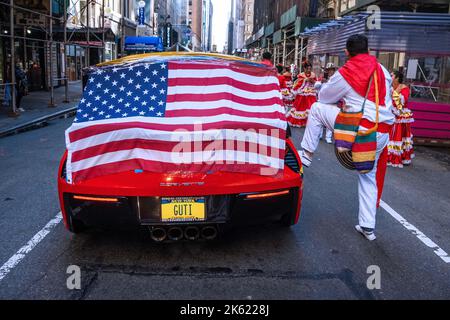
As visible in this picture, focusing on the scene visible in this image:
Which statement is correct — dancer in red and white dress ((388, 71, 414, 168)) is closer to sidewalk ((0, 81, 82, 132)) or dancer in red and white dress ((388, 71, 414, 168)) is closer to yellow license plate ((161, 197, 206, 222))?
yellow license plate ((161, 197, 206, 222))

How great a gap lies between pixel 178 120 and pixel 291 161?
41.3 inches

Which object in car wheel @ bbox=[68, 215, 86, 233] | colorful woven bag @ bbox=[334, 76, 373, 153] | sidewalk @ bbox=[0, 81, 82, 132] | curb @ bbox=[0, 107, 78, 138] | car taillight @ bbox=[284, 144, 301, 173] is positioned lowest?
curb @ bbox=[0, 107, 78, 138]

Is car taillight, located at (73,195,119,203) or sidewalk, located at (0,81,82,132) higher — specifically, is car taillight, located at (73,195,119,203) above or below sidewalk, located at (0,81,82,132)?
above

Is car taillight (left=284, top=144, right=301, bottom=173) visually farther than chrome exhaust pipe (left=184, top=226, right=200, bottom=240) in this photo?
Yes

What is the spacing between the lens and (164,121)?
12.3ft

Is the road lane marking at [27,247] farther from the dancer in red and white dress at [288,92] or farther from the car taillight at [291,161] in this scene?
the dancer in red and white dress at [288,92]

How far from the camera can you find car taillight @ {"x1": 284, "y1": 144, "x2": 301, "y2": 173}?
404 centimetres

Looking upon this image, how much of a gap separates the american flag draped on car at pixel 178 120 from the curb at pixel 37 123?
808 centimetres

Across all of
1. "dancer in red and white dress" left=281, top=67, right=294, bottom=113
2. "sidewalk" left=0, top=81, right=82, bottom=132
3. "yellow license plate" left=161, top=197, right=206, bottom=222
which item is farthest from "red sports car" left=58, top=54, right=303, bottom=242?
"dancer in red and white dress" left=281, top=67, right=294, bottom=113

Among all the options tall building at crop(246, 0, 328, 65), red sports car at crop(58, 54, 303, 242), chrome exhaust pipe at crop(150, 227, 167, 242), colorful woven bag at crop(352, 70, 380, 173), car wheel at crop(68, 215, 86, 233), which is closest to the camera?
red sports car at crop(58, 54, 303, 242)

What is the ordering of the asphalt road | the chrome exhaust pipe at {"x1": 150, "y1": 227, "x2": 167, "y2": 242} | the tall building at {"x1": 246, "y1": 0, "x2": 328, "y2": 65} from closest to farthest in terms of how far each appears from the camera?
the asphalt road
the chrome exhaust pipe at {"x1": 150, "y1": 227, "x2": 167, "y2": 242}
the tall building at {"x1": 246, "y1": 0, "x2": 328, "y2": 65}

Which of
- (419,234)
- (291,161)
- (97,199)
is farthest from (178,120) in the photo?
(419,234)

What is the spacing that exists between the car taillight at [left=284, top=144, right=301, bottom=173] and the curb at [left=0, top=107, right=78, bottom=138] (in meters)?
8.99

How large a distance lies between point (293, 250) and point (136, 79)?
2088 mm
